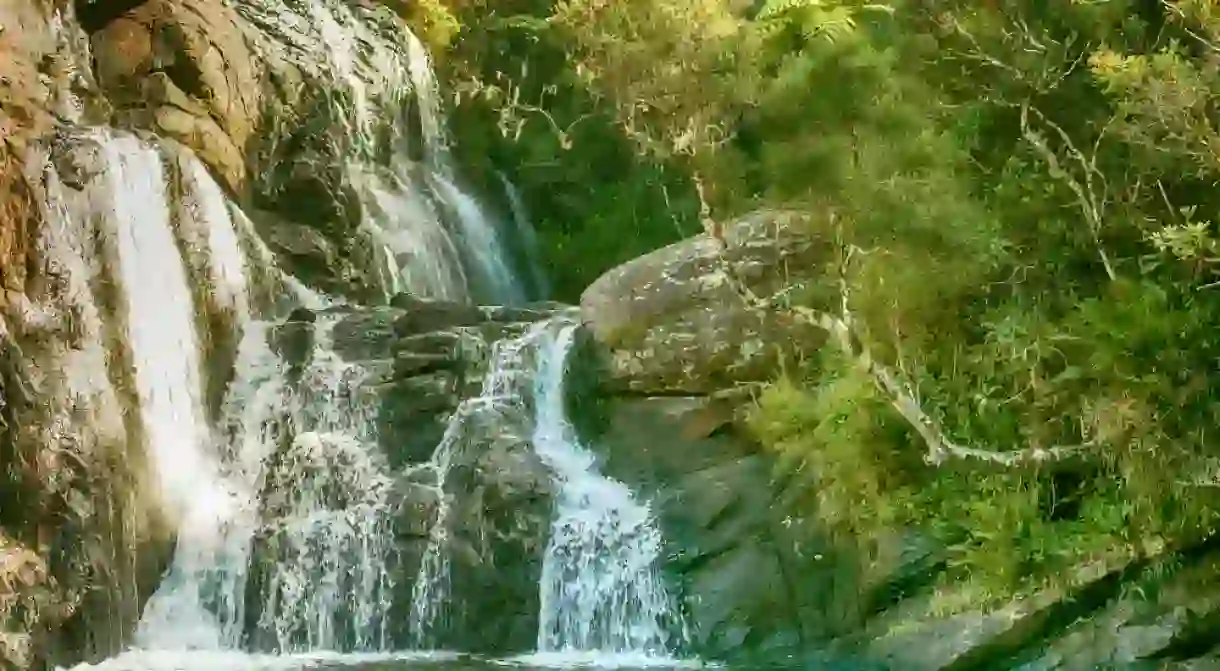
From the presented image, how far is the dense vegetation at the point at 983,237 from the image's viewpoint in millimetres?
6371

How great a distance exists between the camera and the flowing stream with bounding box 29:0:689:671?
32.2ft

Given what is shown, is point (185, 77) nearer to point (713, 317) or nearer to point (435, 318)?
point (435, 318)

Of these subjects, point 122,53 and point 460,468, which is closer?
point 460,468

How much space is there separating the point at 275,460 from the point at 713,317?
4.29m

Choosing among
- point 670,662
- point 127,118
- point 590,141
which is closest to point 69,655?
point 670,662

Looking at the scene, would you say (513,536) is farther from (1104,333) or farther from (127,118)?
(127,118)

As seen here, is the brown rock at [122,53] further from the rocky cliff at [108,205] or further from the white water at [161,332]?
the white water at [161,332]

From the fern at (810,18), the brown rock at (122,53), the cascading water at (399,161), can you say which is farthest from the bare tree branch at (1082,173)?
the brown rock at (122,53)

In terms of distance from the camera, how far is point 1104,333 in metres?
6.70

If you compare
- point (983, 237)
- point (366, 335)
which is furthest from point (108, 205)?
point (983, 237)

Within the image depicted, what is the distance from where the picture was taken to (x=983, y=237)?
7.32 meters

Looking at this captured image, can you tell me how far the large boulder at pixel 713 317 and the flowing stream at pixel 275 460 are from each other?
91 centimetres

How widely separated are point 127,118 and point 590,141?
267 inches

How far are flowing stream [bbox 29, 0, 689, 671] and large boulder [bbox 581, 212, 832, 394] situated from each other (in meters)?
0.91
